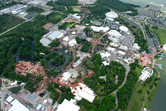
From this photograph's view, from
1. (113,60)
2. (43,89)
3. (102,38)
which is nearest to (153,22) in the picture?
(102,38)

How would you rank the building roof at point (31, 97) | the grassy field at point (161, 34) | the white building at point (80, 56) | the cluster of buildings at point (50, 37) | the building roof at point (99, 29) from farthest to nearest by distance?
1. the building roof at point (99, 29)
2. the grassy field at point (161, 34)
3. the cluster of buildings at point (50, 37)
4. the white building at point (80, 56)
5. the building roof at point (31, 97)

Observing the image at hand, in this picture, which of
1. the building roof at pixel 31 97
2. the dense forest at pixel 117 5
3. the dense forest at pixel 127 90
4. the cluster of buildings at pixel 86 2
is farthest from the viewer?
the cluster of buildings at pixel 86 2

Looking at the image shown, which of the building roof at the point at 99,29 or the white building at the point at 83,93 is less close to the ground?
the building roof at the point at 99,29

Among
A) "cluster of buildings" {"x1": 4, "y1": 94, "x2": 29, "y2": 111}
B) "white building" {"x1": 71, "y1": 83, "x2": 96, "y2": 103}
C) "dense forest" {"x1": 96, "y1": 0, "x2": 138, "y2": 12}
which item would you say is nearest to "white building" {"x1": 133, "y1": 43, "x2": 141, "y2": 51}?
"white building" {"x1": 71, "y1": 83, "x2": 96, "y2": 103}

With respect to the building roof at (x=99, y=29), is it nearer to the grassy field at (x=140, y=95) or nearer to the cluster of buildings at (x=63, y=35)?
the cluster of buildings at (x=63, y=35)

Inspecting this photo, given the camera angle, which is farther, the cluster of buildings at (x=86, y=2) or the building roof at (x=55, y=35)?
the cluster of buildings at (x=86, y=2)

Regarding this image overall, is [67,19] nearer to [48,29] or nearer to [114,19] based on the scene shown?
[48,29]

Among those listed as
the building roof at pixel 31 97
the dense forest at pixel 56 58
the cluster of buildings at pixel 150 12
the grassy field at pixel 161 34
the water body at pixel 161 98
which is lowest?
the water body at pixel 161 98

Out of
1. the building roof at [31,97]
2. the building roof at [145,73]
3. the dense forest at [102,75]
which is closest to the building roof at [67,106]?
the building roof at [31,97]
